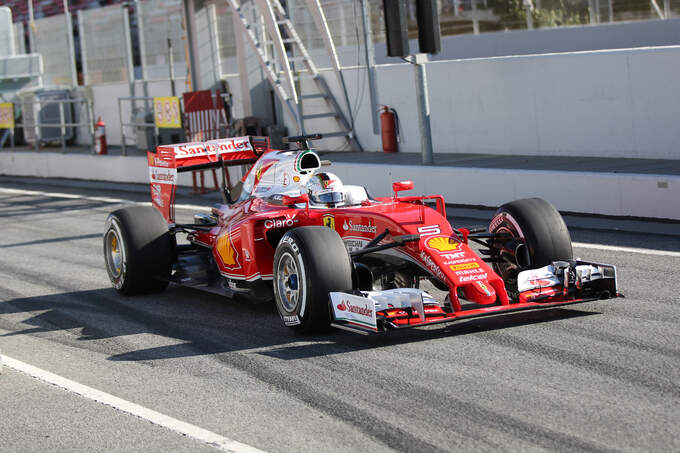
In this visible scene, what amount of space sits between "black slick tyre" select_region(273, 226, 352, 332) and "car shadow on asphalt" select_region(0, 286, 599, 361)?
170 millimetres

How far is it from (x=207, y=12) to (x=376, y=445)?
19814 mm

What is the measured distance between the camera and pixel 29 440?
18.5ft

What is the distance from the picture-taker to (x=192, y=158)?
10273 mm

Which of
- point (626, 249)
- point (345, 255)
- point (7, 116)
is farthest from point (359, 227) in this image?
point (7, 116)

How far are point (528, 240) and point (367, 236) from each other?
4.06 ft

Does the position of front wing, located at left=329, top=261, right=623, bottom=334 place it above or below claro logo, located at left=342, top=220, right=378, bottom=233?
below

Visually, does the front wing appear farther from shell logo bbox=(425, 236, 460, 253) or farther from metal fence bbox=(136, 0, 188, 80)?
metal fence bbox=(136, 0, 188, 80)

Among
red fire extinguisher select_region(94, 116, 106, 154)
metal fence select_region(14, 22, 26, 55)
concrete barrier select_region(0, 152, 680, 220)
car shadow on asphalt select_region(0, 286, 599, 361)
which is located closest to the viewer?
car shadow on asphalt select_region(0, 286, 599, 361)

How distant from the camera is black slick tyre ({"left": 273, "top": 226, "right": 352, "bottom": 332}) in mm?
7117

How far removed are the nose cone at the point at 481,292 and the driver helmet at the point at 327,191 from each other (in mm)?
1596

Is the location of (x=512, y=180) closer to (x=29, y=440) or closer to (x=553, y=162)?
(x=553, y=162)

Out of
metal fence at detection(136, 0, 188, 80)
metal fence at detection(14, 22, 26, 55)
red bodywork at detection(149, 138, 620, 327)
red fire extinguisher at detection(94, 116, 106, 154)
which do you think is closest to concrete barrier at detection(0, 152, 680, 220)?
red bodywork at detection(149, 138, 620, 327)

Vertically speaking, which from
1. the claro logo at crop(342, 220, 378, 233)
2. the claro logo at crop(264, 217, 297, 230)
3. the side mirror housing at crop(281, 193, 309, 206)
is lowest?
the claro logo at crop(342, 220, 378, 233)

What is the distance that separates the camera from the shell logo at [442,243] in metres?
7.33
